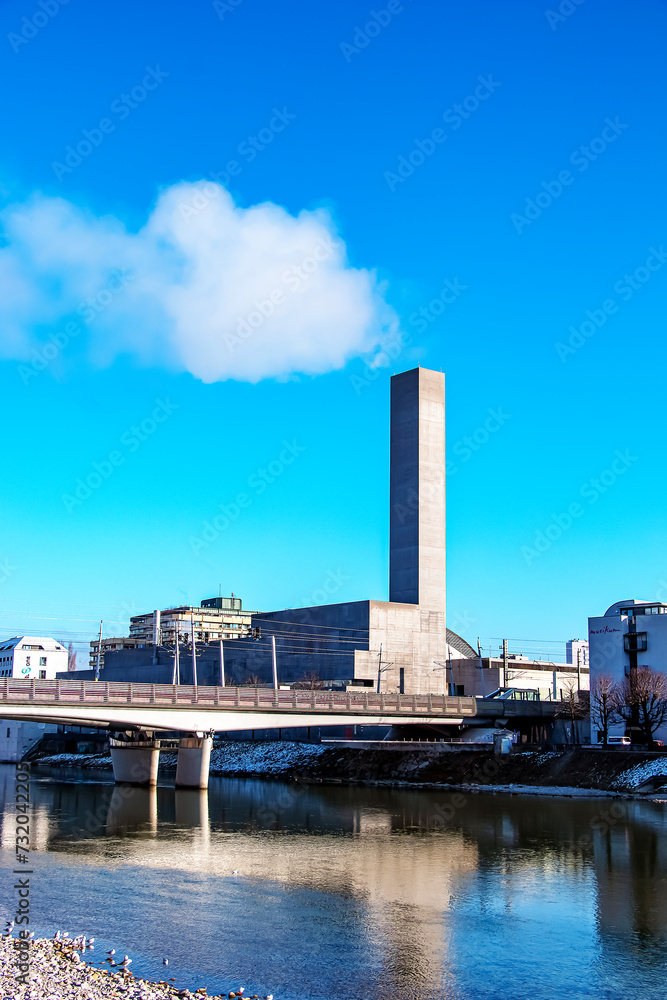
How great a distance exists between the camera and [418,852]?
45719 millimetres

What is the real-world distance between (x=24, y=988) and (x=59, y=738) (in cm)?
12650

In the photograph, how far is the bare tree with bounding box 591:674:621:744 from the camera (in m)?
90.0

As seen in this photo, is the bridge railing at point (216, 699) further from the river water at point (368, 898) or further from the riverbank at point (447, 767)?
the river water at point (368, 898)

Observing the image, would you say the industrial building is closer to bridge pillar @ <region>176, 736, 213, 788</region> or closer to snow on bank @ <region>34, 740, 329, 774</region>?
snow on bank @ <region>34, 740, 329, 774</region>

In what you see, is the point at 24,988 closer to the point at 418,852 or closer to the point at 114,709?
the point at 418,852

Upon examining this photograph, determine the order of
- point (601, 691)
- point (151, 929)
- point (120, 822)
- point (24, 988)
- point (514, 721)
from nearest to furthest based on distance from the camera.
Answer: point (24, 988) → point (151, 929) → point (120, 822) → point (601, 691) → point (514, 721)

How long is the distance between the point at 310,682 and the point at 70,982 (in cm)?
11096

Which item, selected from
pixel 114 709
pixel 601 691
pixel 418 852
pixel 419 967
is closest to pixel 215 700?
pixel 114 709

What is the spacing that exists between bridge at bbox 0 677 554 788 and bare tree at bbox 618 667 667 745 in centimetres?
1973

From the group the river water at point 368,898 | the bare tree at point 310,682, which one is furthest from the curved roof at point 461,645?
the river water at point 368,898

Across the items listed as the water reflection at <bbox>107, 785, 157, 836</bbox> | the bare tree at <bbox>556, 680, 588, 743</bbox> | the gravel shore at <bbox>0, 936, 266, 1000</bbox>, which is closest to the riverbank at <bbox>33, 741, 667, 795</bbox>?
the bare tree at <bbox>556, 680, 588, 743</bbox>

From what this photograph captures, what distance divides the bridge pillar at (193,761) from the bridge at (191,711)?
3.6 inches

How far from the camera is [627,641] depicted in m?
92.4

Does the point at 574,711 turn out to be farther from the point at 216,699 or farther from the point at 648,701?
the point at 216,699
